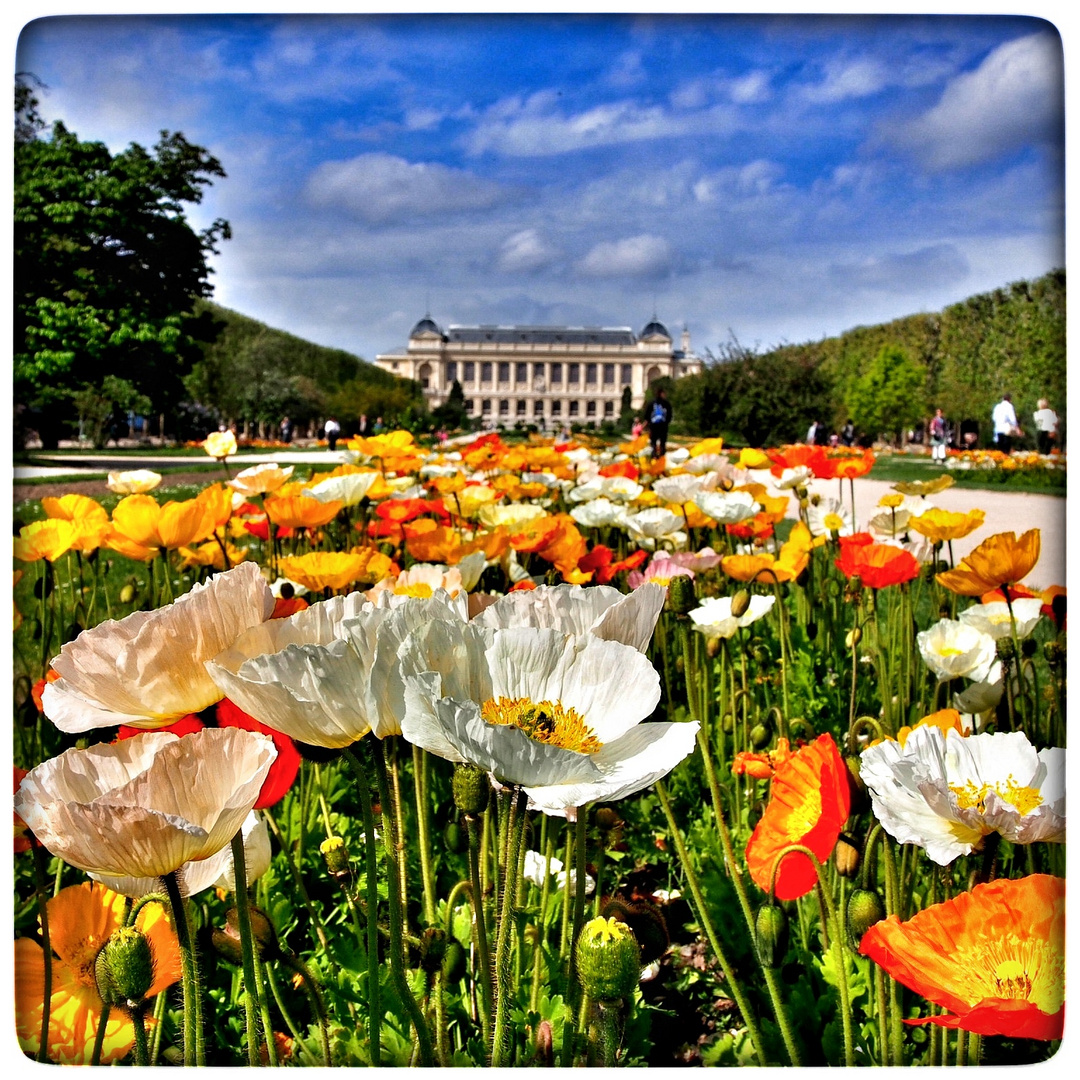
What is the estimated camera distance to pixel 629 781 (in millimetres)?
422

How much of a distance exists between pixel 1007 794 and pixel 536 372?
42.3 meters

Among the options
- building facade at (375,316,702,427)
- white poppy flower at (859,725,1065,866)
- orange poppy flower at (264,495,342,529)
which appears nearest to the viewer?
white poppy flower at (859,725,1065,866)

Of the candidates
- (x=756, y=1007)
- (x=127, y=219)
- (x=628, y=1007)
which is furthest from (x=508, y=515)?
(x=628, y=1007)

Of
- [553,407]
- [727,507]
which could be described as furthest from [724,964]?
[553,407]

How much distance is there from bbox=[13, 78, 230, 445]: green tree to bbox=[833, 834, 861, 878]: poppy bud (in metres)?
0.91

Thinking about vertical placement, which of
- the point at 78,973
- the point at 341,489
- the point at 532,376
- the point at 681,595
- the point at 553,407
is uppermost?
the point at 532,376

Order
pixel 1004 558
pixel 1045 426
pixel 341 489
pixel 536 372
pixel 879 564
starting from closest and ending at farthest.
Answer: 1. pixel 1004 558
2. pixel 1045 426
3. pixel 879 564
4. pixel 341 489
5. pixel 536 372

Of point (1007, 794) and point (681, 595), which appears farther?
point (681, 595)

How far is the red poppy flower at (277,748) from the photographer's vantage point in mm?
476

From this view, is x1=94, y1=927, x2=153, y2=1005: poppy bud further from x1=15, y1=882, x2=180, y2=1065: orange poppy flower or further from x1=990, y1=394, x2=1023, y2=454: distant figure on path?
x1=990, y1=394, x2=1023, y2=454: distant figure on path

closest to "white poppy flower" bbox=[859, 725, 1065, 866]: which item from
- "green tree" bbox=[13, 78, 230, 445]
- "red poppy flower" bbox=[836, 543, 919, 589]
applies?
"red poppy flower" bbox=[836, 543, 919, 589]

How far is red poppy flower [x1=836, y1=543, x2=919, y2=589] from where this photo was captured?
113 centimetres

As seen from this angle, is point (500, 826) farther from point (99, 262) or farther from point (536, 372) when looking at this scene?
point (536, 372)

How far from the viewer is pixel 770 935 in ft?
1.91
